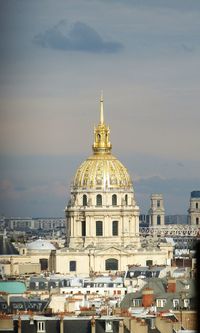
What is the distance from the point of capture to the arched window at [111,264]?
11425cm

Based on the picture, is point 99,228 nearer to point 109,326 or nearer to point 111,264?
point 111,264

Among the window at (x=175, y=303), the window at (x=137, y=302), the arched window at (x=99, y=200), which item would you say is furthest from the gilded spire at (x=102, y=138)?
the window at (x=175, y=303)

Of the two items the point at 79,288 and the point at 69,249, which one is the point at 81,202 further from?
the point at 79,288

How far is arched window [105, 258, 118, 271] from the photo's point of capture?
4498 inches

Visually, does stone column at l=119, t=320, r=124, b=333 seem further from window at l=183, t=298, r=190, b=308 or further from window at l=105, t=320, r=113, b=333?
window at l=183, t=298, r=190, b=308

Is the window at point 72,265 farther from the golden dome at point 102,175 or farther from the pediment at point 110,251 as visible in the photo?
the golden dome at point 102,175

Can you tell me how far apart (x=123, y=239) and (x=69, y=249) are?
3262 millimetres

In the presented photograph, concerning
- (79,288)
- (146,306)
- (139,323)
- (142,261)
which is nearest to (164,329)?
(139,323)

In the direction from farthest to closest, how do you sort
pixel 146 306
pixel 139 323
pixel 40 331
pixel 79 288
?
pixel 79 288 → pixel 146 306 → pixel 139 323 → pixel 40 331

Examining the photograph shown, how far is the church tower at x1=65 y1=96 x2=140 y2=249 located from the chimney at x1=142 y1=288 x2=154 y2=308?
54634mm

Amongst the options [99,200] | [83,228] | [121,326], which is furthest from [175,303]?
[99,200]

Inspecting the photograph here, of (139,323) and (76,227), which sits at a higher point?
(76,227)

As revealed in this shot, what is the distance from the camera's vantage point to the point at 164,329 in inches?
1614

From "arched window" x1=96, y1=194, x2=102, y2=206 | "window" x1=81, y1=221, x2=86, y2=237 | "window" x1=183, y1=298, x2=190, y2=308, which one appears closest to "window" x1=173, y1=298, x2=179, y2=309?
"window" x1=183, y1=298, x2=190, y2=308
